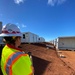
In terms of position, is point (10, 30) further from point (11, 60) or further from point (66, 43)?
point (66, 43)

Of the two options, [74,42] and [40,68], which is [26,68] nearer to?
[40,68]

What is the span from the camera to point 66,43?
29.4 metres

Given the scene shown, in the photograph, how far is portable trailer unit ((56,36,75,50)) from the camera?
2879cm

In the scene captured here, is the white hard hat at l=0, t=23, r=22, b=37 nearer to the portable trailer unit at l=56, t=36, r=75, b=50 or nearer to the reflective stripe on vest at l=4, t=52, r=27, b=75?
the reflective stripe on vest at l=4, t=52, r=27, b=75

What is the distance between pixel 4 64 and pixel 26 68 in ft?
1.00

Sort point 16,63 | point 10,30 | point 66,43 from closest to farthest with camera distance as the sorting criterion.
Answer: point 16,63 → point 10,30 → point 66,43

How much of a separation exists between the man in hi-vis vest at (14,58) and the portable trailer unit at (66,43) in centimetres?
2767

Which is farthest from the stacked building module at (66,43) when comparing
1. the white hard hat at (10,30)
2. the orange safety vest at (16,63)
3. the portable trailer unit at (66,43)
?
the orange safety vest at (16,63)

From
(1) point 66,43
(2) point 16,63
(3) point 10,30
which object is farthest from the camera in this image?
(1) point 66,43

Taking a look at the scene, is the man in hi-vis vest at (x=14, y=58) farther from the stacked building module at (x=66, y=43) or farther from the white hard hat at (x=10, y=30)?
the stacked building module at (x=66, y=43)

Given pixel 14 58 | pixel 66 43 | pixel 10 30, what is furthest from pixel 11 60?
pixel 66 43

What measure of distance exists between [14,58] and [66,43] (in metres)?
28.5

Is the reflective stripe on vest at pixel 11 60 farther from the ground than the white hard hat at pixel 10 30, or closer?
closer

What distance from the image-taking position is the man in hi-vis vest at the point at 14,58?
Answer: 1.56m
